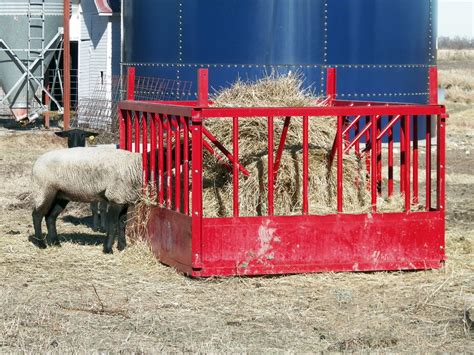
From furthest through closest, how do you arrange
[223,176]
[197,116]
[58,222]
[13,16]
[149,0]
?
[13,16] < [149,0] < [58,222] < [223,176] < [197,116]

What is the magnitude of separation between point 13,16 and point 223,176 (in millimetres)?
20589

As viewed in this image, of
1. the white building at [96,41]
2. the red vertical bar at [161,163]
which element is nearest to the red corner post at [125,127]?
the red vertical bar at [161,163]

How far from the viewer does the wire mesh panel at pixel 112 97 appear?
2030cm

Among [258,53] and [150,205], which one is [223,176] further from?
[258,53]

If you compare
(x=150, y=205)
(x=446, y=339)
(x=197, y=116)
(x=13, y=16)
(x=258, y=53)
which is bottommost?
(x=446, y=339)

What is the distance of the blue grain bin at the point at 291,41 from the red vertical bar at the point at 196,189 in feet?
33.2

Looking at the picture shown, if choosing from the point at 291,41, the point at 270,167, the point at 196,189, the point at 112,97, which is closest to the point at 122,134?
the point at 196,189

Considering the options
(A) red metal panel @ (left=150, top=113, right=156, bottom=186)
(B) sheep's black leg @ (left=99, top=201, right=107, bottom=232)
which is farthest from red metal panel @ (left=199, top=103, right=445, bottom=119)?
(B) sheep's black leg @ (left=99, top=201, right=107, bottom=232)

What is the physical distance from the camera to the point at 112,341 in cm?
701

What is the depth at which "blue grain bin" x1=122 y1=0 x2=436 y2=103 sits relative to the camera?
19250 mm

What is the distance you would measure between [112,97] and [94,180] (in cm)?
1464

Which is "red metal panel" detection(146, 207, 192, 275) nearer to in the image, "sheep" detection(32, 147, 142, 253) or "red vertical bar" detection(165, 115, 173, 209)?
"red vertical bar" detection(165, 115, 173, 209)

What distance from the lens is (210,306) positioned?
8273mm

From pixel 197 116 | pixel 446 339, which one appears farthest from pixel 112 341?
pixel 197 116
